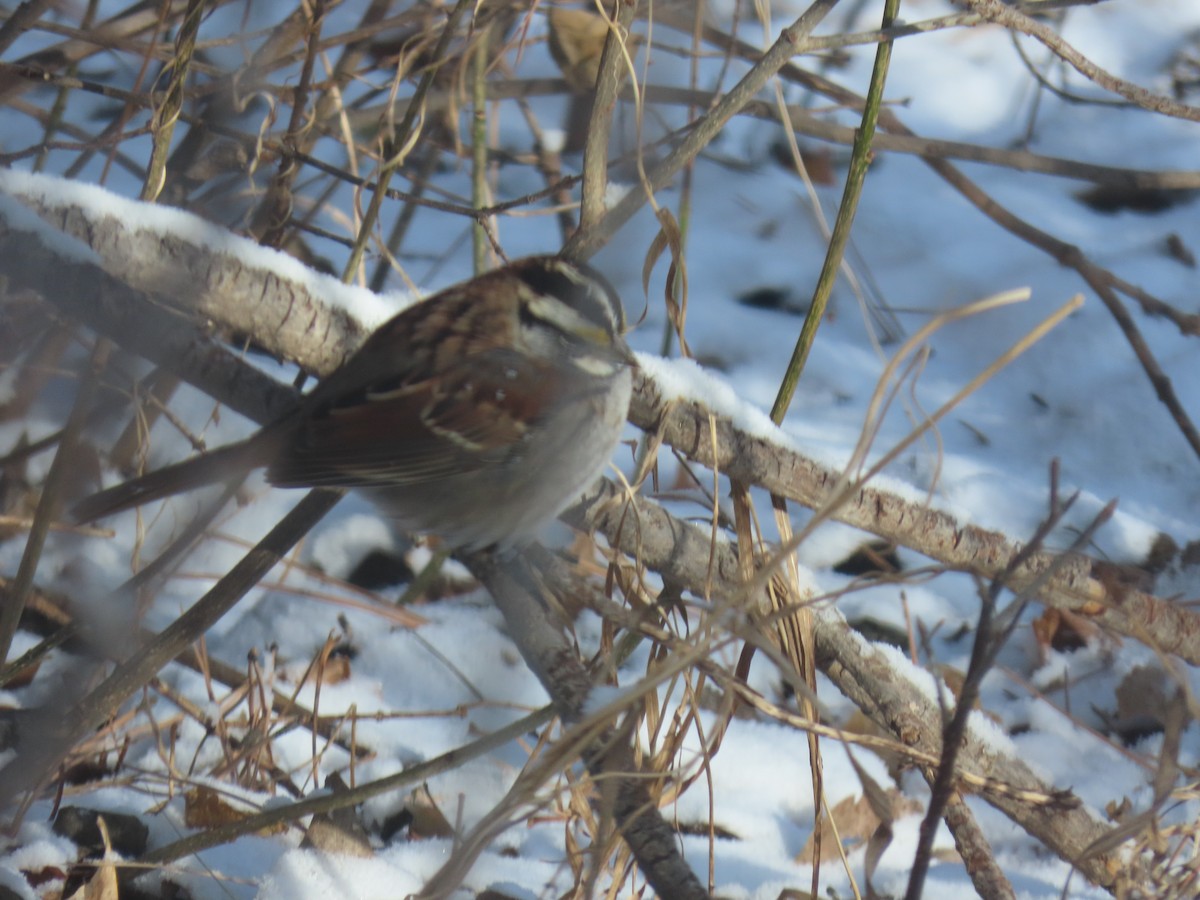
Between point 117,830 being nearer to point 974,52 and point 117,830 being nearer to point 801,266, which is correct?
point 801,266

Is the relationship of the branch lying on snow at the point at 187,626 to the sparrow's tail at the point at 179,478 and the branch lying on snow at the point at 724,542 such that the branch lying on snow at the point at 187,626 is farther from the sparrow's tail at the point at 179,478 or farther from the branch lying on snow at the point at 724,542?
the sparrow's tail at the point at 179,478

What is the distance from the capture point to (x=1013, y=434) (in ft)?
12.3

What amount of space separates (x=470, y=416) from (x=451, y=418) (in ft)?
0.13

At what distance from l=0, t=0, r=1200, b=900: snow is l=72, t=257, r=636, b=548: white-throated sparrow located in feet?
0.37

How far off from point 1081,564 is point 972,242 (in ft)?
8.51

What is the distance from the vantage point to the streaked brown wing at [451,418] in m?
2.21

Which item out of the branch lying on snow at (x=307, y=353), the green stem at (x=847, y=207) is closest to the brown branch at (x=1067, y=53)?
the green stem at (x=847, y=207)

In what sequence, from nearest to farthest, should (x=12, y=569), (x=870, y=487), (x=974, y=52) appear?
(x=870, y=487), (x=12, y=569), (x=974, y=52)

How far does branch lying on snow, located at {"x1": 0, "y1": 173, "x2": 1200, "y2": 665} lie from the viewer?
1795mm

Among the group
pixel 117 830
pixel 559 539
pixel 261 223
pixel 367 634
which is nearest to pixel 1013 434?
pixel 559 539

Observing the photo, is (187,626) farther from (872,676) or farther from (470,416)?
(872,676)

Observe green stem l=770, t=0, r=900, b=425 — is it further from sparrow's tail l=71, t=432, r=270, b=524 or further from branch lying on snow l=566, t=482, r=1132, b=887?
sparrow's tail l=71, t=432, r=270, b=524

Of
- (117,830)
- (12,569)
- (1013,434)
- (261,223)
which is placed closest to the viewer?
(117,830)

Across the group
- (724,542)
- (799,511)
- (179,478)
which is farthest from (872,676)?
(799,511)
